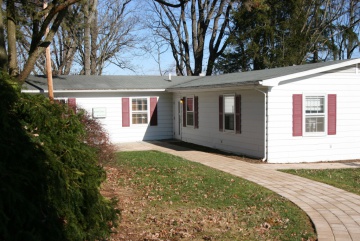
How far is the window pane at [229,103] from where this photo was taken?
14.2 m

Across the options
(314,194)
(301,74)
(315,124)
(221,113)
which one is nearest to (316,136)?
(315,124)

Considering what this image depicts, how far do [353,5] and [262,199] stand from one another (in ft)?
99.0

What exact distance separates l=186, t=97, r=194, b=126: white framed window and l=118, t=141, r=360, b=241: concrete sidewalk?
14.3ft

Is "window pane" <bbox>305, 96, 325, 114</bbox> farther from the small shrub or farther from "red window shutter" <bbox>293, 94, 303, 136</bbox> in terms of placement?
the small shrub

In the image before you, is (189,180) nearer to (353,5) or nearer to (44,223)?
(44,223)

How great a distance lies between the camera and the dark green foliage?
2717mm

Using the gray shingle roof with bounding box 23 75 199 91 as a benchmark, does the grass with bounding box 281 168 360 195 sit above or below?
below

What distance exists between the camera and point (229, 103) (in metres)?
14.4

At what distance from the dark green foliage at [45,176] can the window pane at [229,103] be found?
10.5 m

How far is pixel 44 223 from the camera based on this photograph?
117 inches

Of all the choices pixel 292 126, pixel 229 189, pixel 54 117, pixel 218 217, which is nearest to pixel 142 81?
pixel 292 126

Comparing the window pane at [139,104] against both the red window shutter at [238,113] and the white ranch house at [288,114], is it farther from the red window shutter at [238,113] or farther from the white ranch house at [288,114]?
the red window shutter at [238,113]

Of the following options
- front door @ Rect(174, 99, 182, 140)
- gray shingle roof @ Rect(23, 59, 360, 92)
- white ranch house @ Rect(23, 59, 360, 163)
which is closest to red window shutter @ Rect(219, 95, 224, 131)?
white ranch house @ Rect(23, 59, 360, 163)

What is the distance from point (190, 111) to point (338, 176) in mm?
8747
